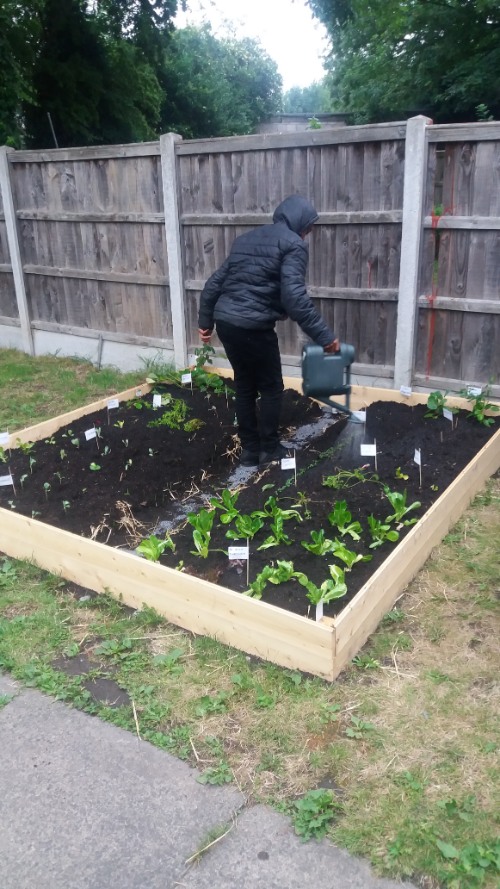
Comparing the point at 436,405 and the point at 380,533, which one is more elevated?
the point at 436,405

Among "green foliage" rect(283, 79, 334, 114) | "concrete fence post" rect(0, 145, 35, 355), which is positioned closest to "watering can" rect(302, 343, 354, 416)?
"concrete fence post" rect(0, 145, 35, 355)

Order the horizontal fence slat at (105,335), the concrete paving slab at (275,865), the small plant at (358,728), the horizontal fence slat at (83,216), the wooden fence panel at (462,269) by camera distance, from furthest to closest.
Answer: the horizontal fence slat at (105,335), the horizontal fence slat at (83,216), the wooden fence panel at (462,269), the small plant at (358,728), the concrete paving slab at (275,865)

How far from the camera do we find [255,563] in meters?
3.28

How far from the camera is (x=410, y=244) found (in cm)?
494

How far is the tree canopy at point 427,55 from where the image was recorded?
16344mm

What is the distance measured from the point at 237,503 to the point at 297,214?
1850 millimetres

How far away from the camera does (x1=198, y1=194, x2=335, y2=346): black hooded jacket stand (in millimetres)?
4066

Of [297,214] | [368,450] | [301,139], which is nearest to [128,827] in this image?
[368,450]

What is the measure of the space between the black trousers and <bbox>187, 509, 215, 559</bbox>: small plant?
1.18 meters

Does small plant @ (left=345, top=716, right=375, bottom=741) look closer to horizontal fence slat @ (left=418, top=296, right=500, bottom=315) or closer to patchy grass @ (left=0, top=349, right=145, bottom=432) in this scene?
horizontal fence slat @ (left=418, top=296, right=500, bottom=315)

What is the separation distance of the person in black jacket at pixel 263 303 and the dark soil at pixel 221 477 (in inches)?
19.0

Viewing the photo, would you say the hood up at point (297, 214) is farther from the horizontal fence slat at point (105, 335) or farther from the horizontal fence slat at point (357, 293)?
the horizontal fence slat at point (105, 335)

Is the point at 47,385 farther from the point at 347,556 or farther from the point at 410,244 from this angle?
the point at 347,556

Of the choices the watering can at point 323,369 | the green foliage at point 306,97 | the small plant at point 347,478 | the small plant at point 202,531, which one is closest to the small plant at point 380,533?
the small plant at point 347,478
